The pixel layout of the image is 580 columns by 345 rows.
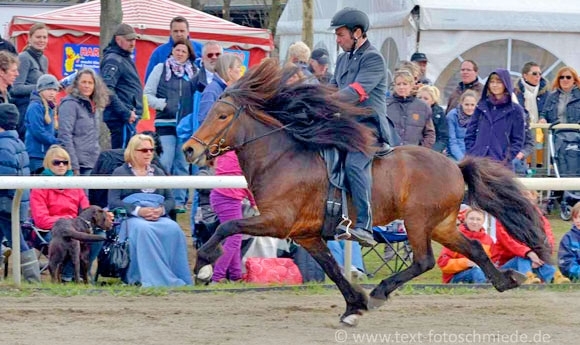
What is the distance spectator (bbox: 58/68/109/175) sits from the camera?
1123 centimetres

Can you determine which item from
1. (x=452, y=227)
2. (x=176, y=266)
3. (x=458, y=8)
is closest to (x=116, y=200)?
(x=176, y=266)

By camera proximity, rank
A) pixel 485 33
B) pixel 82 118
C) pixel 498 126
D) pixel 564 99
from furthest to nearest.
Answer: pixel 485 33 → pixel 564 99 → pixel 498 126 → pixel 82 118

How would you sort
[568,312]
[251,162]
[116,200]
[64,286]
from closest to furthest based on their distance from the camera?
[251,162], [568,312], [64,286], [116,200]

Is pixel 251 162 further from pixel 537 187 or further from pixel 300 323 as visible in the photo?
pixel 537 187

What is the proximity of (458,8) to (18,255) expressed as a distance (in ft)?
30.0

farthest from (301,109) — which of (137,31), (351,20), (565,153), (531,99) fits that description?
(137,31)

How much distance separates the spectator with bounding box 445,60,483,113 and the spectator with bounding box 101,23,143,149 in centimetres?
392

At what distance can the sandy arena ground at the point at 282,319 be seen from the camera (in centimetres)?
756

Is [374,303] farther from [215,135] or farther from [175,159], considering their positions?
[175,159]

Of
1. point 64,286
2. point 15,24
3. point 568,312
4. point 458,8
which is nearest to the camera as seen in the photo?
point 568,312

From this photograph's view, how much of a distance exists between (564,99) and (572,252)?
16.1ft

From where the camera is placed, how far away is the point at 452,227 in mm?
8586

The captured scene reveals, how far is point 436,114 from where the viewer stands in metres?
12.9

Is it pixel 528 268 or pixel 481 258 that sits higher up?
pixel 481 258
